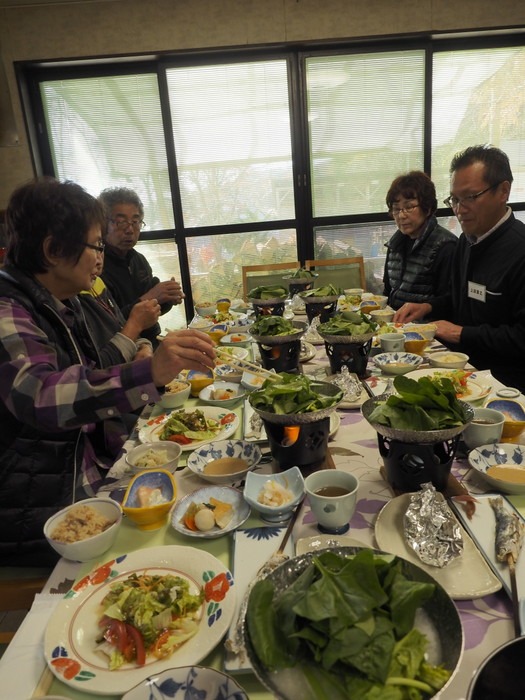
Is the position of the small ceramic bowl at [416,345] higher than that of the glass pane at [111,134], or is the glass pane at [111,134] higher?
the glass pane at [111,134]

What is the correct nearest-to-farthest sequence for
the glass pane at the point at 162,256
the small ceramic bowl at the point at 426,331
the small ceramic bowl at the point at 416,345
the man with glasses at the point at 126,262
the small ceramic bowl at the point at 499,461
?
the small ceramic bowl at the point at 499,461 < the small ceramic bowl at the point at 416,345 < the small ceramic bowl at the point at 426,331 < the man with glasses at the point at 126,262 < the glass pane at the point at 162,256

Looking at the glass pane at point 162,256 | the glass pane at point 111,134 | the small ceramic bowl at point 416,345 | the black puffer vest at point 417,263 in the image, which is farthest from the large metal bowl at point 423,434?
the glass pane at point 111,134

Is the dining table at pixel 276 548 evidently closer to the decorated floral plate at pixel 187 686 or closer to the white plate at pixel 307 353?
the decorated floral plate at pixel 187 686

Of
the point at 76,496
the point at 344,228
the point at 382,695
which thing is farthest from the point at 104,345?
the point at 344,228

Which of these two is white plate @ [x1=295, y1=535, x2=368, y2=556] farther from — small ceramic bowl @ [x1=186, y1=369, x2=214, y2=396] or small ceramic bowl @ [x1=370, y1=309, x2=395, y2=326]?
small ceramic bowl @ [x1=370, y1=309, x2=395, y2=326]

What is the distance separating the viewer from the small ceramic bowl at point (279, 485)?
3.31 feet

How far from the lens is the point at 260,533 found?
0.98 m

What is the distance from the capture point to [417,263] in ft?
10.6

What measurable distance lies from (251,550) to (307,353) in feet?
4.16

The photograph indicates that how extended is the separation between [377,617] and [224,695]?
0.73ft

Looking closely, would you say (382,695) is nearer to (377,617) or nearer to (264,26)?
(377,617)

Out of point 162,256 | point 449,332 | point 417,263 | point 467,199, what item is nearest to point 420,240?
point 417,263

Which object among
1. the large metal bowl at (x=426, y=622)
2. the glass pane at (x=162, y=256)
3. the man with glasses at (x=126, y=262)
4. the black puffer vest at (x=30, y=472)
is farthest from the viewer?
the glass pane at (x=162, y=256)

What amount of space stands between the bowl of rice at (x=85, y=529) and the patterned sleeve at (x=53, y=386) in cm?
27
